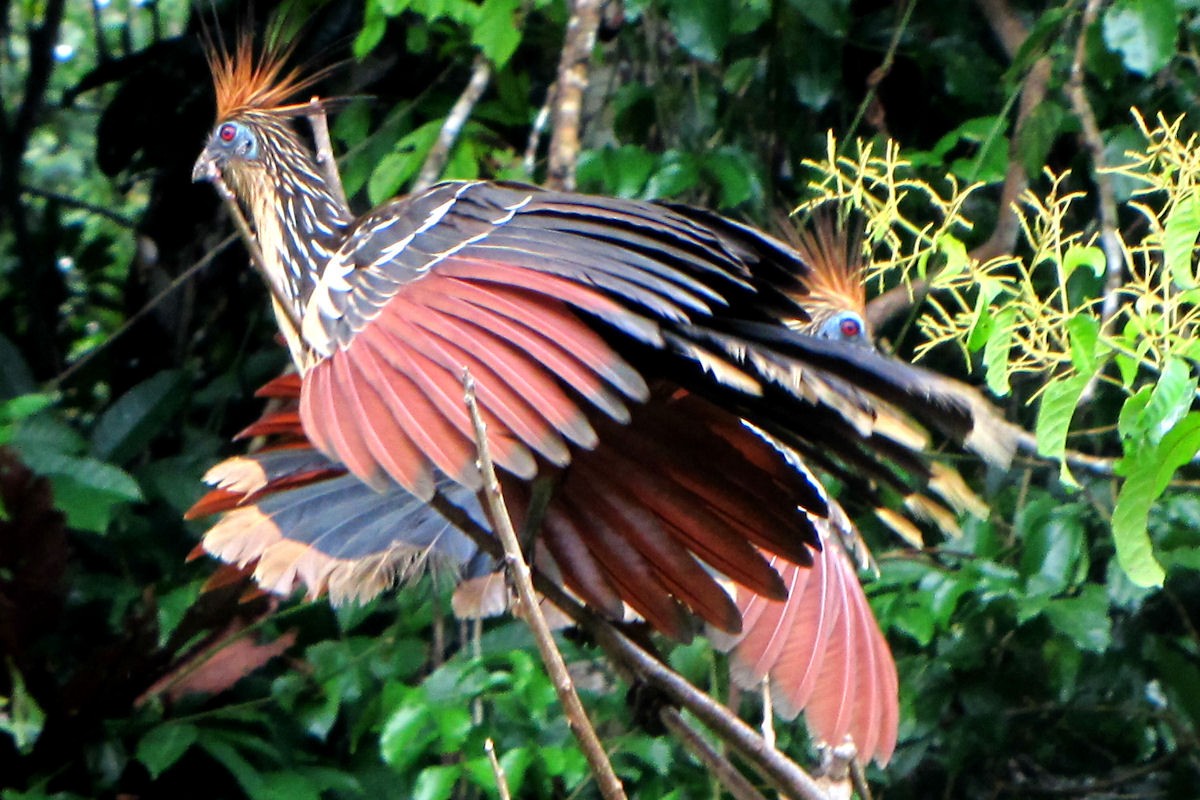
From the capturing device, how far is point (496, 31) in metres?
2.46

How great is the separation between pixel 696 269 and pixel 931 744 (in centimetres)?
161

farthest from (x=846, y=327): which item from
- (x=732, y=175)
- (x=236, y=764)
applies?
(x=236, y=764)

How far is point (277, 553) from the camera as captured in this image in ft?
5.80

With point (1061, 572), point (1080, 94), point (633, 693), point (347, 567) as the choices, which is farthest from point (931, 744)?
point (347, 567)

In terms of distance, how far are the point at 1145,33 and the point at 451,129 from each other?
1190 millimetres

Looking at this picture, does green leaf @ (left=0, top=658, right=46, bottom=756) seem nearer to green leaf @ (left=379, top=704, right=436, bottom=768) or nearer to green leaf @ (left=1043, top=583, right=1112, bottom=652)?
green leaf @ (left=379, top=704, right=436, bottom=768)

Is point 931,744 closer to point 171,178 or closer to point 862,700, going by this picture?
point 862,700

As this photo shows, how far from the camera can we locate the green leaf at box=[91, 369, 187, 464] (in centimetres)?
295

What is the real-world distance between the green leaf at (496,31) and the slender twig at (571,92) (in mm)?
115

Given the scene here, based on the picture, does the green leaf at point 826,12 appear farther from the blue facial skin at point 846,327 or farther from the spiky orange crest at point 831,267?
the blue facial skin at point 846,327

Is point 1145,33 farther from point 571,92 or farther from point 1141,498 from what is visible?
point 1141,498

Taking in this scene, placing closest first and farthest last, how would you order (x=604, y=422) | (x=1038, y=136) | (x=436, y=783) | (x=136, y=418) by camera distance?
(x=604, y=422)
(x=436, y=783)
(x=1038, y=136)
(x=136, y=418)

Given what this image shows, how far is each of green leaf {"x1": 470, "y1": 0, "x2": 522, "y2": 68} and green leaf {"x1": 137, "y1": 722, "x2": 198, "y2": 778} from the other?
1270mm

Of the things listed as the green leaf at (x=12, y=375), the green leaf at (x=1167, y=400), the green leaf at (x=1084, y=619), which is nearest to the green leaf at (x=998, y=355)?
the green leaf at (x=1167, y=400)
